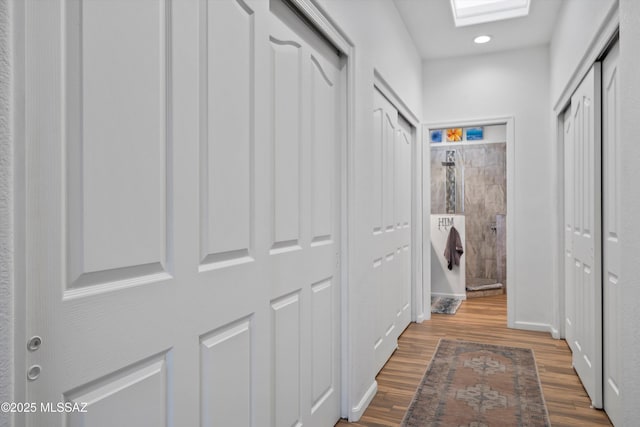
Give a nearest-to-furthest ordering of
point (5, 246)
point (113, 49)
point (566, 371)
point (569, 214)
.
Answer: point (5, 246) → point (113, 49) → point (566, 371) → point (569, 214)

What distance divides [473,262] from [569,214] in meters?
3.05

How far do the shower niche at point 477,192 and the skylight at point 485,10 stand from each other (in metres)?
2.89

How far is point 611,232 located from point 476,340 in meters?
1.79

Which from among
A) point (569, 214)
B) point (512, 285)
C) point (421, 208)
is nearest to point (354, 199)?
point (569, 214)

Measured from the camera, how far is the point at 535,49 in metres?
4.12

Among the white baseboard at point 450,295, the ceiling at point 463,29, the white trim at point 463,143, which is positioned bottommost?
the white baseboard at point 450,295

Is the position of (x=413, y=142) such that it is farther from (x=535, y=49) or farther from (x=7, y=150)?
(x=7, y=150)

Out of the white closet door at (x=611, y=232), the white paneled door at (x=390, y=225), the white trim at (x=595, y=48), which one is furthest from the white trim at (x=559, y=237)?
the white closet door at (x=611, y=232)

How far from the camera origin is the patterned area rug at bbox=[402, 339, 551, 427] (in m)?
2.31

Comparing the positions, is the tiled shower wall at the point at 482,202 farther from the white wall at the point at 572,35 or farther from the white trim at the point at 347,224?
the white trim at the point at 347,224

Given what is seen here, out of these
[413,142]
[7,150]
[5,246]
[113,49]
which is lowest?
[5,246]

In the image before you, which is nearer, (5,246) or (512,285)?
(5,246)

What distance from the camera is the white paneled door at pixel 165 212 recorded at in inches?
31.1

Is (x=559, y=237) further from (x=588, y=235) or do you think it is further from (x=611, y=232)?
(x=611, y=232)
